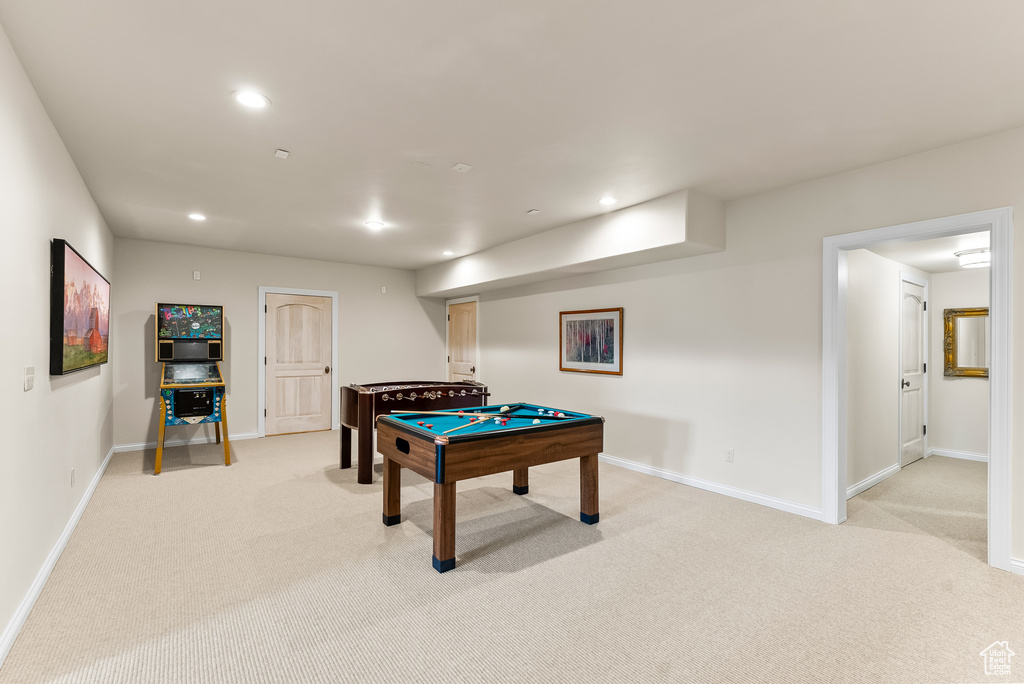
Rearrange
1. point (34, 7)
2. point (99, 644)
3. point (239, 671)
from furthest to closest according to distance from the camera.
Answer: point (99, 644)
point (239, 671)
point (34, 7)

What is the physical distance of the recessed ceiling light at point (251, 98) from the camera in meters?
2.31

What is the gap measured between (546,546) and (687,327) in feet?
7.69

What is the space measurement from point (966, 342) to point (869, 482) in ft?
8.41

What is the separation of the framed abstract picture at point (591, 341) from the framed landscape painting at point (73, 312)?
418 cm

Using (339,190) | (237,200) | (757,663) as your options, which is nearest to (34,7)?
(339,190)

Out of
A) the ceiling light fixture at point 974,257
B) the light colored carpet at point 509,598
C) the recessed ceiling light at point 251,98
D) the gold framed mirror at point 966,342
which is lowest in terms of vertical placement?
the light colored carpet at point 509,598

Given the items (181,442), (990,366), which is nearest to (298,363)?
(181,442)

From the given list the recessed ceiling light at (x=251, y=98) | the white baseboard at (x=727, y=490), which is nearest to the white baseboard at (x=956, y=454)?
the white baseboard at (x=727, y=490)

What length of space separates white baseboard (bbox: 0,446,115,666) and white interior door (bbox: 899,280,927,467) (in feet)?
21.6

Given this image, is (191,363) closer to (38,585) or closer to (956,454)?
(38,585)

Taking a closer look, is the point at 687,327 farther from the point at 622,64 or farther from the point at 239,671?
the point at 239,671

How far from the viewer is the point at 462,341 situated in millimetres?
7520

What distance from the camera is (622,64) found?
2.08 m

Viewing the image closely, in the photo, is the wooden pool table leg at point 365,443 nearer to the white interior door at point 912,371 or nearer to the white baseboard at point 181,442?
the white baseboard at point 181,442
